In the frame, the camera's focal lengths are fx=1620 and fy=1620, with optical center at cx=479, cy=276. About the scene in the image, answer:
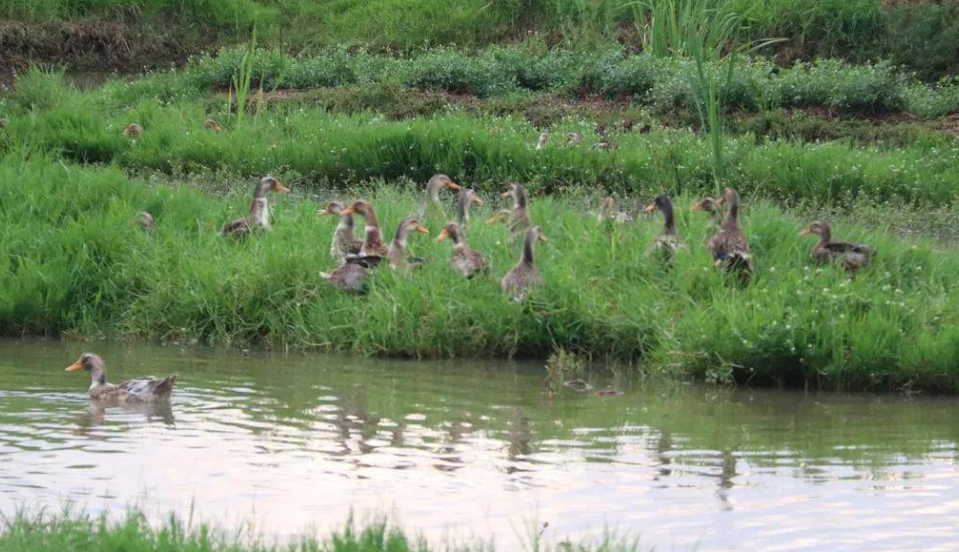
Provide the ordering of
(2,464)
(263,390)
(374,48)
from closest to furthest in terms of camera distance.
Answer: (2,464) → (263,390) → (374,48)

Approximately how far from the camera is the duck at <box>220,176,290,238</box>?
480 inches

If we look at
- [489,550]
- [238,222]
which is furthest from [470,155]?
→ [489,550]

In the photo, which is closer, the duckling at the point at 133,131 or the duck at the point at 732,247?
the duck at the point at 732,247

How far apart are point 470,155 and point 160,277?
5546 millimetres

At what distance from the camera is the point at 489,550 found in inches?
227

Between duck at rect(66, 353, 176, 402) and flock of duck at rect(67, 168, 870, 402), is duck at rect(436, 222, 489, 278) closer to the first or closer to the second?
flock of duck at rect(67, 168, 870, 402)

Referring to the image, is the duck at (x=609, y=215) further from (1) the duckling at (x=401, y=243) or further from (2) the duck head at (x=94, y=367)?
(2) the duck head at (x=94, y=367)

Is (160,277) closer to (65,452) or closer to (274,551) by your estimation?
(65,452)

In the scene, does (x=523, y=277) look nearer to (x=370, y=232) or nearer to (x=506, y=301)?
(x=506, y=301)

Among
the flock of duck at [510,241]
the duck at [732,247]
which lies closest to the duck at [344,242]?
the flock of duck at [510,241]

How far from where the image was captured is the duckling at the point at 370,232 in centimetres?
1154

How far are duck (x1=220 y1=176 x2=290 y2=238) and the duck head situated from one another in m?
2.72

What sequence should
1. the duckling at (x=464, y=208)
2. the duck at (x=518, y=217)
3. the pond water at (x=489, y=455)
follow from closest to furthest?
the pond water at (x=489, y=455) → the duck at (x=518, y=217) → the duckling at (x=464, y=208)

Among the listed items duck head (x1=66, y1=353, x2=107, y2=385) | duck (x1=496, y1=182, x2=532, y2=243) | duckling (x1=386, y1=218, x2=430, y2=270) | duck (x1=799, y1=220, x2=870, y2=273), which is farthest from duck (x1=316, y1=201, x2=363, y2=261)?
duck (x1=799, y1=220, x2=870, y2=273)
